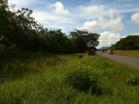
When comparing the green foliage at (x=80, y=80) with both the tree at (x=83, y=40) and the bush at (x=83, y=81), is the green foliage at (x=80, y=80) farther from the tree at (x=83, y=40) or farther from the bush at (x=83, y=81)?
the tree at (x=83, y=40)

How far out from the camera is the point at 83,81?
1427 centimetres

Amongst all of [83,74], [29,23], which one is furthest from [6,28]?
[83,74]

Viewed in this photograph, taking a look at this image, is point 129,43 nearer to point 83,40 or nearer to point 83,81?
point 83,40

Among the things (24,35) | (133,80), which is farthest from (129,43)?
(133,80)

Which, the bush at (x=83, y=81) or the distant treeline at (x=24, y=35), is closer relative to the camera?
the bush at (x=83, y=81)

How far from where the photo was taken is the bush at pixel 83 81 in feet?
45.7

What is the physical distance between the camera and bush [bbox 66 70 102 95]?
45.7 ft

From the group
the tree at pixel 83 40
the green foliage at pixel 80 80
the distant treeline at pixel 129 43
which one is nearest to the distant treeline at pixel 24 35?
the tree at pixel 83 40

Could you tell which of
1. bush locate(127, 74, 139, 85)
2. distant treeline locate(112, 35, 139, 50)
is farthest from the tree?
bush locate(127, 74, 139, 85)

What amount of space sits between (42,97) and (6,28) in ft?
190

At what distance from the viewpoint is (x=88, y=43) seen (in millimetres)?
163000

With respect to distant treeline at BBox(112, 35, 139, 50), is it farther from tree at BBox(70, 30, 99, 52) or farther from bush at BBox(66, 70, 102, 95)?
bush at BBox(66, 70, 102, 95)

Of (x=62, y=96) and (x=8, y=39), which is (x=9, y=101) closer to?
(x=62, y=96)

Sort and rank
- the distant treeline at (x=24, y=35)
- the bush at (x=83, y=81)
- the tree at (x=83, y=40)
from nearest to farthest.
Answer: the bush at (x=83, y=81), the distant treeline at (x=24, y=35), the tree at (x=83, y=40)
